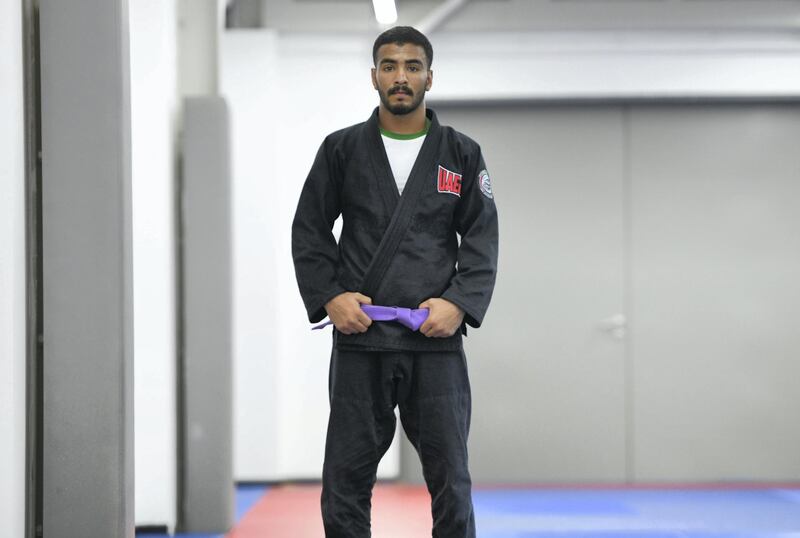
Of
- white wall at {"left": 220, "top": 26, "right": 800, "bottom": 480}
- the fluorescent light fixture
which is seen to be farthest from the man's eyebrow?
white wall at {"left": 220, "top": 26, "right": 800, "bottom": 480}

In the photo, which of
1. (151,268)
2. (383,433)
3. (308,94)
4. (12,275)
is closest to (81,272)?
(12,275)

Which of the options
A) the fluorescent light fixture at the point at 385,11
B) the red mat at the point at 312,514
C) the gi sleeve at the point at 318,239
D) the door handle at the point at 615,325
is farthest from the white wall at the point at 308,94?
the gi sleeve at the point at 318,239

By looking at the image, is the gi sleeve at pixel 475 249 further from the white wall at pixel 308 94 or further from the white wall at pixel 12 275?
the white wall at pixel 308 94

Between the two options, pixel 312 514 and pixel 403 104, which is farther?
pixel 312 514

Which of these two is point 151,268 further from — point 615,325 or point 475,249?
point 615,325

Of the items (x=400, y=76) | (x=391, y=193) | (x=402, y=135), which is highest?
(x=400, y=76)

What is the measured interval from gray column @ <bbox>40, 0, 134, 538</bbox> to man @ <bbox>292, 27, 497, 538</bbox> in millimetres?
569

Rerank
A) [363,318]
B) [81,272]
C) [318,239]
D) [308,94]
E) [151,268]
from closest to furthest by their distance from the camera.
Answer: [363,318] → [318,239] → [81,272] → [151,268] → [308,94]

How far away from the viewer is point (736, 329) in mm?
5691

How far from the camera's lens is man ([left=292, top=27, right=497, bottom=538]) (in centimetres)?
222

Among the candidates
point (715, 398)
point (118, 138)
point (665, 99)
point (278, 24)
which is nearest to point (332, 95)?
point (278, 24)

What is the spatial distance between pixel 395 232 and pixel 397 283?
0.11 metres

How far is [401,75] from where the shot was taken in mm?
2254

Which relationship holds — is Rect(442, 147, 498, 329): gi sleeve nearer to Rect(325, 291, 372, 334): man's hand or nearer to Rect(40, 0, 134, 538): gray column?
Rect(325, 291, 372, 334): man's hand
